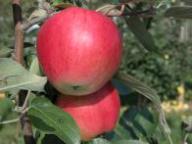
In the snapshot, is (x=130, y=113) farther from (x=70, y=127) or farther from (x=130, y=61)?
(x=130, y=61)

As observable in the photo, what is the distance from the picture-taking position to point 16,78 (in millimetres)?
883

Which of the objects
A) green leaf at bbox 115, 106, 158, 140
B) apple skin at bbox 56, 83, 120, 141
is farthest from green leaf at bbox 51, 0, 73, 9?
green leaf at bbox 115, 106, 158, 140

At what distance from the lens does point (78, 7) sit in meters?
0.90

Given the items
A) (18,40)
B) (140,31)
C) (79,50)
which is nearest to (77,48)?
(79,50)

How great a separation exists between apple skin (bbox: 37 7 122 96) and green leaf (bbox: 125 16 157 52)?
14 cm

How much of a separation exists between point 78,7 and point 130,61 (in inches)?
238

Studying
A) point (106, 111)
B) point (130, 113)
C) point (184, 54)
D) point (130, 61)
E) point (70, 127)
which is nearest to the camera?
point (70, 127)

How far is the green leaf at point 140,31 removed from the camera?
1028 millimetres

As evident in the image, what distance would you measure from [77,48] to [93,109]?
12 centimetres

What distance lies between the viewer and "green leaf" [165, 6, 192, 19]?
94cm

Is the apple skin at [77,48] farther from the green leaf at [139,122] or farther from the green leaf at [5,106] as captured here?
the green leaf at [139,122]

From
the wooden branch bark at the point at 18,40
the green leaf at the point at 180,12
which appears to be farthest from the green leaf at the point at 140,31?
the wooden branch bark at the point at 18,40

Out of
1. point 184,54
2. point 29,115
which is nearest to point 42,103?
point 29,115

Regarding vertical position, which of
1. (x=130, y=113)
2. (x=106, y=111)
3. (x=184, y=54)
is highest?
(x=106, y=111)
